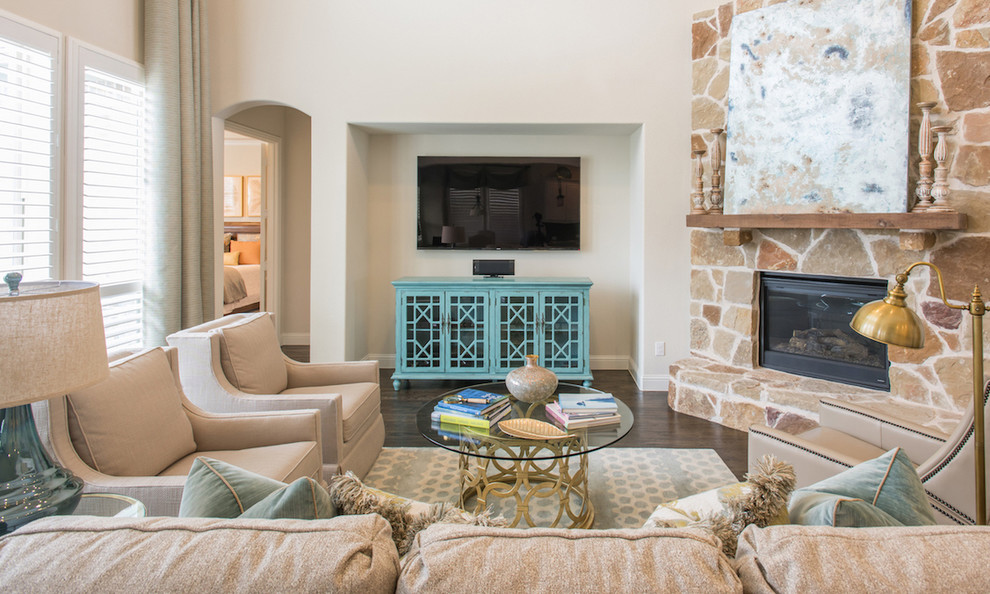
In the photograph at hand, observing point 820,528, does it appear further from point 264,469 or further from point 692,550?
point 264,469

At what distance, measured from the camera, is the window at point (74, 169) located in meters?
2.95

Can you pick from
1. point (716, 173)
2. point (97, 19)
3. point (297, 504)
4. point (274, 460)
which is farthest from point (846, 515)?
point (97, 19)

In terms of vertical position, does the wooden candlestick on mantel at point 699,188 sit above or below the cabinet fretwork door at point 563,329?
above

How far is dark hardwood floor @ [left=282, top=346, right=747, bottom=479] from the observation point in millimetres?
3539

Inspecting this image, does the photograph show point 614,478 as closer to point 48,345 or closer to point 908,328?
point 908,328

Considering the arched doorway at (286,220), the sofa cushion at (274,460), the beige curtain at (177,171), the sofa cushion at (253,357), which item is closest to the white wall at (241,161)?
the arched doorway at (286,220)

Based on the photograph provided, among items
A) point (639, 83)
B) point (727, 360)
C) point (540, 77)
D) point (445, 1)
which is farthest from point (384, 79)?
point (727, 360)

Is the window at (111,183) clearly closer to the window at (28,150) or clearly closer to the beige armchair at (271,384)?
the window at (28,150)

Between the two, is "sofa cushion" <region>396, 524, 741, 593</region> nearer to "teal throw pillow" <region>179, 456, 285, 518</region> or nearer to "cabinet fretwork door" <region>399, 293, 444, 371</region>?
"teal throw pillow" <region>179, 456, 285, 518</region>

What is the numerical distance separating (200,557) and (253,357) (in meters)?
2.17

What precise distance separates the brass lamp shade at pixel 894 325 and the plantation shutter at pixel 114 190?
12.5 ft

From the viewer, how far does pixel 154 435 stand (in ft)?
6.76

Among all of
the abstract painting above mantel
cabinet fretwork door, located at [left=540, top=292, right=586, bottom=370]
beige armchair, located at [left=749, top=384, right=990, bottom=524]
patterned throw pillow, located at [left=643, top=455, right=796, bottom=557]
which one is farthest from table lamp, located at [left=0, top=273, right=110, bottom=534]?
the abstract painting above mantel

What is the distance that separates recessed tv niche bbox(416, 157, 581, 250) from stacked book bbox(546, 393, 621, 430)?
2.70 m
